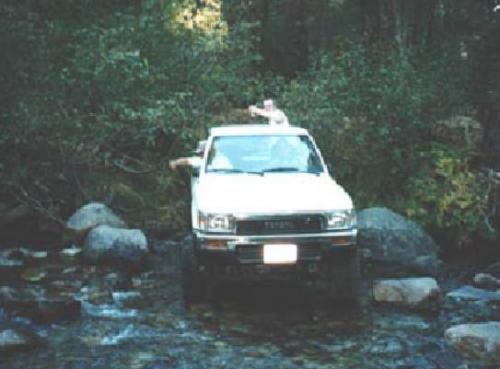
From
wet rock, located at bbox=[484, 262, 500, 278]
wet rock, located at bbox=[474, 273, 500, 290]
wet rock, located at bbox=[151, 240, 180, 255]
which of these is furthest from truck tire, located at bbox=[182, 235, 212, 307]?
wet rock, located at bbox=[484, 262, 500, 278]

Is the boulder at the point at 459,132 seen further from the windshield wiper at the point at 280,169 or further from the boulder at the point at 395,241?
the windshield wiper at the point at 280,169

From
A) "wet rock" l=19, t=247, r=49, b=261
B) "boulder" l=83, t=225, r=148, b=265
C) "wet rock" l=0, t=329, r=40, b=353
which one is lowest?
"wet rock" l=0, t=329, r=40, b=353

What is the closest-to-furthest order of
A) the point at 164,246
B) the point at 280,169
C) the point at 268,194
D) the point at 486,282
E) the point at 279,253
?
1. the point at 279,253
2. the point at 268,194
3. the point at 280,169
4. the point at 486,282
5. the point at 164,246

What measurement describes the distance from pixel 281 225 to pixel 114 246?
3674 millimetres

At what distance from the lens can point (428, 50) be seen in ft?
49.5

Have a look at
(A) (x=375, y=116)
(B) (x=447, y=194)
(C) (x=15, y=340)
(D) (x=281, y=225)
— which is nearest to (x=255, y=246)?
(D) (x=281, y=225)

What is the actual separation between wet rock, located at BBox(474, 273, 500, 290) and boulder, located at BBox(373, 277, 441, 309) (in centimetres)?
130

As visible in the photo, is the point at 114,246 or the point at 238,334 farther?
the point at 114,246

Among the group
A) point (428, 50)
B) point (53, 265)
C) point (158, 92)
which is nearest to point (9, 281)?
point (53, 265)

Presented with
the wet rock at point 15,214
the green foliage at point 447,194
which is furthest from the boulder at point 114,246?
the green foliage at point 447,194

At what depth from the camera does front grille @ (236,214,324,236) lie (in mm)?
7445

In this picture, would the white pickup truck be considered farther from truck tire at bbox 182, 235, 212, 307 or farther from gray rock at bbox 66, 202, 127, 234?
gray rock at bbox 66, 202, 127, 234

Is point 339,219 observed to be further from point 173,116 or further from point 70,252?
point 173,116

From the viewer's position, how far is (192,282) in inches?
310
